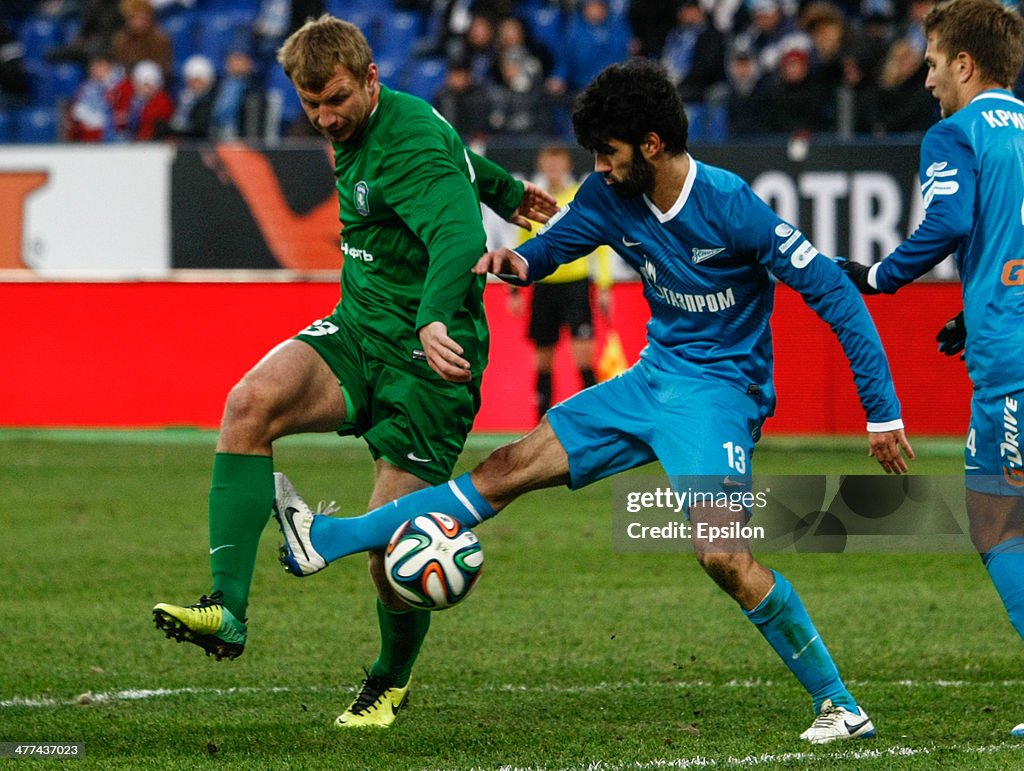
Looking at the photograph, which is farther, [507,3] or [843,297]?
[507,3]

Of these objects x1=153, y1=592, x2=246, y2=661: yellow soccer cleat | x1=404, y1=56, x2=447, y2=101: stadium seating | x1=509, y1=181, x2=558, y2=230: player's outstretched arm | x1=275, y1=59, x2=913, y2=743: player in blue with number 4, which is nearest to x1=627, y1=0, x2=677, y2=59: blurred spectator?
x1=404, y1=56, x2=447, y2=101: stadium seating

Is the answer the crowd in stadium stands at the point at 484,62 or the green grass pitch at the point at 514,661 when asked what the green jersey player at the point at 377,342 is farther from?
the crowd in stadium stands at the point at 484,62

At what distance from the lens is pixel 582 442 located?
17.5ft

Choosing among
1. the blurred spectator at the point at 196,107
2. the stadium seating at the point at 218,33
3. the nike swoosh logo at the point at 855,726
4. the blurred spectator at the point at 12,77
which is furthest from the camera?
the stadium seating at the point at 218,33

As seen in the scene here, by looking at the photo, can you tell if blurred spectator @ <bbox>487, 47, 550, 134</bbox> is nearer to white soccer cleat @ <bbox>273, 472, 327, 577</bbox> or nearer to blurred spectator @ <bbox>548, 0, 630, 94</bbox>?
blurred spectator @ <bbox>548, 0, 630, 94</bbox>

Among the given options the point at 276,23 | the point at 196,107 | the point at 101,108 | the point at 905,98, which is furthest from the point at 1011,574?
the point at 276,23

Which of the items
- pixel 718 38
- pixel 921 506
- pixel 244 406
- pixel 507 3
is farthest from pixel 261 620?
pixel 507 3

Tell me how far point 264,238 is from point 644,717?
11252mm

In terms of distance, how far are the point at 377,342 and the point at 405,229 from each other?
1.33 ft

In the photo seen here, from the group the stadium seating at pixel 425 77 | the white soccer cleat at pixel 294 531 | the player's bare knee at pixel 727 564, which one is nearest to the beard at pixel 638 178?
the player's bare knee at pixel 727 564

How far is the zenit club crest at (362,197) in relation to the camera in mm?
5637

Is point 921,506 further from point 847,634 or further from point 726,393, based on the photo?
point 726,393

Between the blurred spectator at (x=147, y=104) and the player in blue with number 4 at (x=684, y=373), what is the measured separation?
12742 mm

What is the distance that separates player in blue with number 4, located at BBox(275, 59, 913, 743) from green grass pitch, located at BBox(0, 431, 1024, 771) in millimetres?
501
